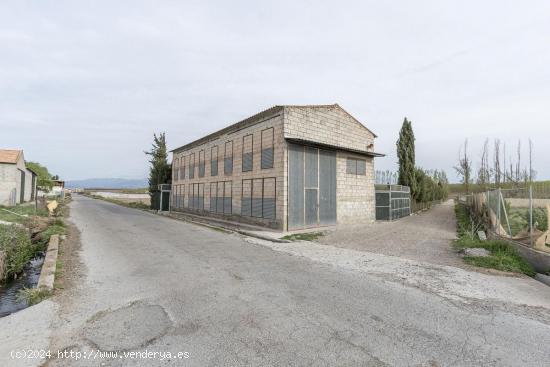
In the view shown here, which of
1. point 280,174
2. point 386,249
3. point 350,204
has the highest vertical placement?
point 280,174

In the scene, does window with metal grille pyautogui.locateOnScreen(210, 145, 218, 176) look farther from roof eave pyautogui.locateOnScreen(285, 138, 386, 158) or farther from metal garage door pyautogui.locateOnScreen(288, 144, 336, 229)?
roof eave pyautogui.locateOnScreen(285, 138, 386, 158)

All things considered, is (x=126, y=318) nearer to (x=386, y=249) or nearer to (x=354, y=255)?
(x=354, y=255)

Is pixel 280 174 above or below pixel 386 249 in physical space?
above

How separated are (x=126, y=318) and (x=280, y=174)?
35.7ft

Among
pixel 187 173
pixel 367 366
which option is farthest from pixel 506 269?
pixel 187 173

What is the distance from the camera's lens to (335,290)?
562cm

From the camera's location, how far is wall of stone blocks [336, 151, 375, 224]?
57.2ft

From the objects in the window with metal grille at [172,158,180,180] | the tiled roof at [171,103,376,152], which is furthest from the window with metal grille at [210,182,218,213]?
the window with metal grille at [172,158,180,180]

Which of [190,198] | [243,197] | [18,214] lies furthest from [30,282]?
[190,198]

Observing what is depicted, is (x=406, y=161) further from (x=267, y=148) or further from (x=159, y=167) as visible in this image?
(x=159, y=167)

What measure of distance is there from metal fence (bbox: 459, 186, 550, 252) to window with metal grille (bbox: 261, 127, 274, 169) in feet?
32.6

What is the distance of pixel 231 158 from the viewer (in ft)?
64.4

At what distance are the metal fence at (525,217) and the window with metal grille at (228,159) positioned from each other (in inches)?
574

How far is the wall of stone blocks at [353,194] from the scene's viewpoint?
17.4 metres
